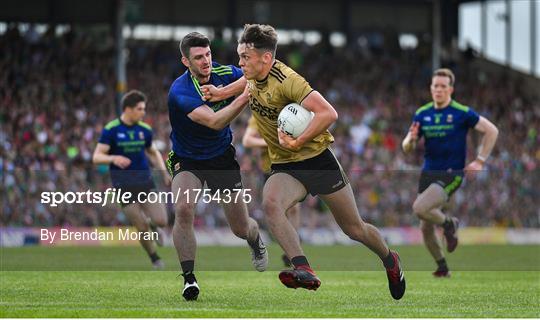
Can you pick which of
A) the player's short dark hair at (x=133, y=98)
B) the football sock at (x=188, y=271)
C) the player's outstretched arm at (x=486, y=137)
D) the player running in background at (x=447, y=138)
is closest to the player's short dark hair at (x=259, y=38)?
the football sock at (x=188, y=271)

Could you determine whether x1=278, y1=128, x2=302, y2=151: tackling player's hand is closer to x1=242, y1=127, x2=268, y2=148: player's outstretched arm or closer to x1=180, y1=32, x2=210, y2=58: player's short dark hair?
x1=180, y1=32, x2=210, y2=58: player's short dark hair

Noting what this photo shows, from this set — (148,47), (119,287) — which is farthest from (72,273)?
(148,47)

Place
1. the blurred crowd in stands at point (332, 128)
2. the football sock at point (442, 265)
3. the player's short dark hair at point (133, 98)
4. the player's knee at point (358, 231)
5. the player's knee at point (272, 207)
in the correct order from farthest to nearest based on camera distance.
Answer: the blurred crowd in stands at point (332, 128), the player's short dark hair at point (133, 98), the football sock at point (442, 265), the player's knee at point (358, 231), the player's knee at point (272, 207)

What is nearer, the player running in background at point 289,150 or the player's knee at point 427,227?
the player running in background at point 289,150

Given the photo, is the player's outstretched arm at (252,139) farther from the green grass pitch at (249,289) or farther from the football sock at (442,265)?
the football sock at (442,265)

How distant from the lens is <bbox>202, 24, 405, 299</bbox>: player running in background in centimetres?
988

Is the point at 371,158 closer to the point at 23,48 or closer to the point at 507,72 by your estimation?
the point at 23,48

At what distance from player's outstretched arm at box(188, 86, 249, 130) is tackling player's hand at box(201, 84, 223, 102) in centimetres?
9

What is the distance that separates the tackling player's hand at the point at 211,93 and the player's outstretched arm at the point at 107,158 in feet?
18.2

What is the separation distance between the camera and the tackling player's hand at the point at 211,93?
35.5 ft

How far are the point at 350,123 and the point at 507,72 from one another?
1169 cm

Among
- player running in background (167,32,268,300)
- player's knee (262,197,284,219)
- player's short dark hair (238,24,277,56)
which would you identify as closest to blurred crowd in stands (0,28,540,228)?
player running in background (167,32,268,300)

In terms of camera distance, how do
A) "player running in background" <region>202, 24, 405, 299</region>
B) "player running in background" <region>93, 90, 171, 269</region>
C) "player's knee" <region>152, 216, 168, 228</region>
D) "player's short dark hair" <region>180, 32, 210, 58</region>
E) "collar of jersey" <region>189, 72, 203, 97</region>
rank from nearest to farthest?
"player running in background" <region>202, 24, 405, 299</region>, "player's short dark hair" <region>180, 32, 210, 58</region>, "collar of jersey" <region>189, 72, 203, 97</region>, "player's knee" <region>152, 216, 168, 228</region>, "player running in background" <region>93, 90, 171, 269</region>

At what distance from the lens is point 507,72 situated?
4428 centimetres
